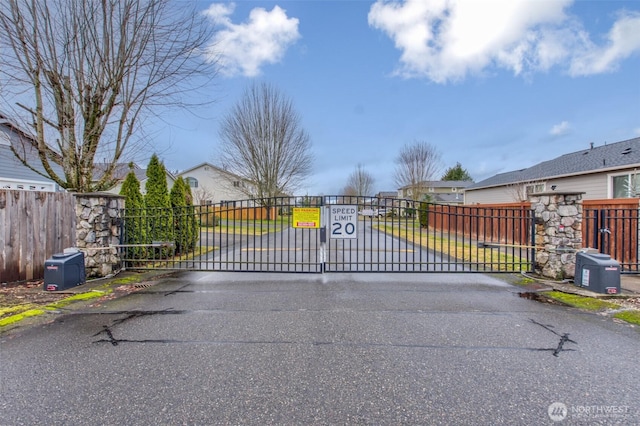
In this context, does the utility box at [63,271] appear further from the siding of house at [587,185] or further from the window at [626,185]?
the window at [626,185]

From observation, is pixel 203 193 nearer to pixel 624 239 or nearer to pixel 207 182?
pixel 207 182

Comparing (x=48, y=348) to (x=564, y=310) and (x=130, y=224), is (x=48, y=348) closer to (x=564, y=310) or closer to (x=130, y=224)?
(x=130, y=224)

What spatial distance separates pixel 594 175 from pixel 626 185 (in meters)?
1.85

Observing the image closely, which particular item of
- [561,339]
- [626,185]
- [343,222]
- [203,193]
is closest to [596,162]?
[626,185]

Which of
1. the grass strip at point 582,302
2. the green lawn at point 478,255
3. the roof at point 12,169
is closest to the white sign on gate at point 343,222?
the green lawn at point 478,255

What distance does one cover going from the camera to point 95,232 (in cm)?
683

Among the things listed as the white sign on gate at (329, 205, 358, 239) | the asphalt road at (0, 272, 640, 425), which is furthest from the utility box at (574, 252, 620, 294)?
the white sign on gate at (329, 205, 358, 239)

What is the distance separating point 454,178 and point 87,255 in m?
69.4

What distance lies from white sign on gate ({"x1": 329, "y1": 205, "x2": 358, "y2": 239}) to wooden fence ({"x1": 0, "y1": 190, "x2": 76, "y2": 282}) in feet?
18.9

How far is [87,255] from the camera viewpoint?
6766 millimetres

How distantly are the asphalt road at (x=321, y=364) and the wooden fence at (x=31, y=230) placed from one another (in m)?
2.76

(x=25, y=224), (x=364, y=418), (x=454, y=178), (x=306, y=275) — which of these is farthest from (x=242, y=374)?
(x=454, y=178)

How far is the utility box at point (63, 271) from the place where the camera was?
18.8 ft

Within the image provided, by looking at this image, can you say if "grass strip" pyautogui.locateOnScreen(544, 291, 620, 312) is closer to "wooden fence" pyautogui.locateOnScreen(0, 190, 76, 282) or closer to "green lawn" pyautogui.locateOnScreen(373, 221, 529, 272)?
"green lawn" pyautogui.locateOnScreen(373, 221, 529, 272)
